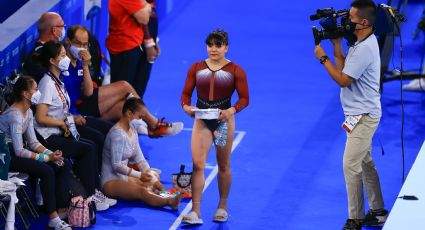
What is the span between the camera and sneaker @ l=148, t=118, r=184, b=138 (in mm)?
11414

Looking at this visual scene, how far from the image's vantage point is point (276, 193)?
1049cm

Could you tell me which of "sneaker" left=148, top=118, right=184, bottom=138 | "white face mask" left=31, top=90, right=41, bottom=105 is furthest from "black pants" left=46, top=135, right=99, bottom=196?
"sneaker" left=148, top=118, right=184, bottom=138

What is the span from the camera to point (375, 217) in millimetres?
9672

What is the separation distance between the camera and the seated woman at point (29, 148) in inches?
362

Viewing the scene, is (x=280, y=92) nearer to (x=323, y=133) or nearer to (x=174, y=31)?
(x=323, y=133)

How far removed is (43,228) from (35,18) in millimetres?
2571

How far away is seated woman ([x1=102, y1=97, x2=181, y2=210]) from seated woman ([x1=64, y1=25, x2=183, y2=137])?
0.57 meters

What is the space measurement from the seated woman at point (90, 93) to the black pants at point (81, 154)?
766 mm

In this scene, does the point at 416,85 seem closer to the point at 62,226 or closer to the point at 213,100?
the point at 213,100

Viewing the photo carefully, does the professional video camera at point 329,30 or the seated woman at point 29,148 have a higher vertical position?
the professional video camera at point 329,30

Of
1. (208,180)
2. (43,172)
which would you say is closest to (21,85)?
(43,172)

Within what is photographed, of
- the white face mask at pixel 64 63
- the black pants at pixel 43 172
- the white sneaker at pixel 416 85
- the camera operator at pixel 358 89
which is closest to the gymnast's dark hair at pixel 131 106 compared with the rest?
the white face mask at pixel 64 63

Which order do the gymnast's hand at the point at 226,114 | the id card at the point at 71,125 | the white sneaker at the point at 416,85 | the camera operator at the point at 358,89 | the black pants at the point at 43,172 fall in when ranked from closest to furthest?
1. the camera operator at the point at 358,89
2. the black pants at the point at 43,172
3. the gymnast's hand at the point at 226,114
4. the id card at the point at 71,125
5. the white sneaker at the point at 416,85

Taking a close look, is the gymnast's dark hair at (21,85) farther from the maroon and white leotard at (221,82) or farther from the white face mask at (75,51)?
the maroon and white leotard at (221,82)
